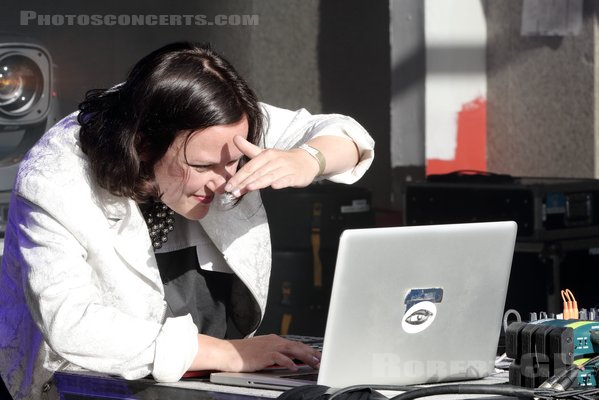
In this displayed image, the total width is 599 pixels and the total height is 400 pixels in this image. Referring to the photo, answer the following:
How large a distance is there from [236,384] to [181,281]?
467 mm

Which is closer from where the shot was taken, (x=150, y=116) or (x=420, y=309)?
(x=420, y=309)

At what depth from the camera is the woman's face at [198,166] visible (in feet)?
6.63

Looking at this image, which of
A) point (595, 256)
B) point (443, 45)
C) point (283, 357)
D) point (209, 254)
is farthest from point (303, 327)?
point (283, 357)

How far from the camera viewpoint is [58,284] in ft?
6.23

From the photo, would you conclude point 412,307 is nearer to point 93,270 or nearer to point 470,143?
point 93,270

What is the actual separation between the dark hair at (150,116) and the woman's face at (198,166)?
0.05ft

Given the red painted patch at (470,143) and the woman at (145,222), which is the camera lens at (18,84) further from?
the red painted patch at (470,143)

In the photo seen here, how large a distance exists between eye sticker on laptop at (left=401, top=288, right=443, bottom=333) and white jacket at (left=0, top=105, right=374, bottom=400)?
0.36 metres

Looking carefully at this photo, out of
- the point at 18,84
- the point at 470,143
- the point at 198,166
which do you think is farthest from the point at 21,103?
the point at 470,143

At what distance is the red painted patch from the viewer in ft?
16.0

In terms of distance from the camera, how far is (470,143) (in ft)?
16.3

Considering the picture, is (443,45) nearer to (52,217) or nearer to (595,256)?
(595,256)

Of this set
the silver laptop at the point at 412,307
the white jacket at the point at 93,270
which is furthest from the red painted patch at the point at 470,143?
the silver laptop at the point at 412,307

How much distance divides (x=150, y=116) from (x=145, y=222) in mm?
212
